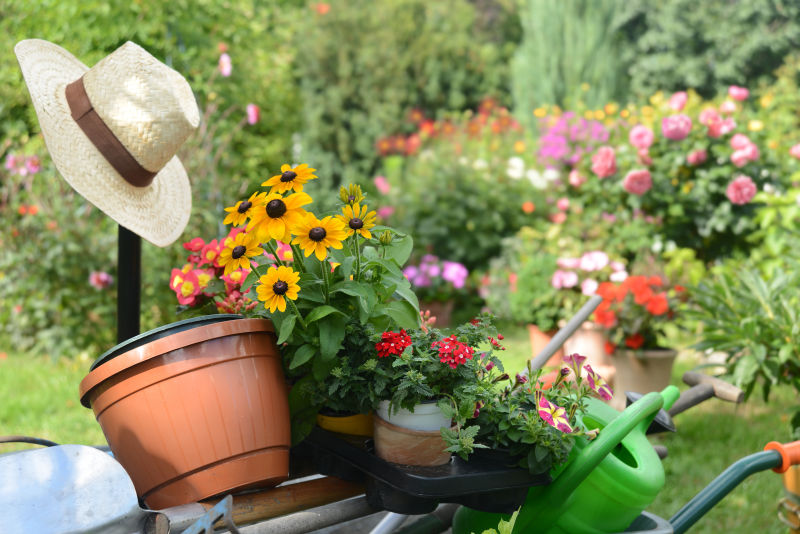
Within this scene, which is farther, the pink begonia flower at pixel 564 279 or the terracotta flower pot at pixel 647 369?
the pink begonia flower at pixel 564 279

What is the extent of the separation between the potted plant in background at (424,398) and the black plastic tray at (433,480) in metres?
0.03

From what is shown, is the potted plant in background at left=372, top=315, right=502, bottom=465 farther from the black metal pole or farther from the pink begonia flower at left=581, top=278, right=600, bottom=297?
the pink begonia flower at left=581, top=278, right=600, bottom=297

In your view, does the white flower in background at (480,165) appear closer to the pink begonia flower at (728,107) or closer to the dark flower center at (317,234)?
the pink begonia flower at (728,107)

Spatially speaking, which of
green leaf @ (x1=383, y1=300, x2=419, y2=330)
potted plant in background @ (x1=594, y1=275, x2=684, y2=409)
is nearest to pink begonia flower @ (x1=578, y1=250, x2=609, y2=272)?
potted plant in background @ (x1=594, y1=275, x2=684, y2=409)

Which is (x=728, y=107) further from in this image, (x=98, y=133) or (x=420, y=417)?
(x=420, y=417)

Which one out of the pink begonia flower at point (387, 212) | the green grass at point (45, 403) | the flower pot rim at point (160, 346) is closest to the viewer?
the flower pot rim at point (160, 346)

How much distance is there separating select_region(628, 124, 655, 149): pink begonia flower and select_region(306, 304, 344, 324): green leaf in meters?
3.53

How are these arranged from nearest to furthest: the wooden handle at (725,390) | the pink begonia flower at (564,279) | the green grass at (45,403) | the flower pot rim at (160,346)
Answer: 1. the flower pot rim at (160,346)
2. the wooden handle at (725,390)
3. the green grass at (45,403)
4. the pink begonia flower at (564,279)

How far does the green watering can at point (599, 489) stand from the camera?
3.95ft

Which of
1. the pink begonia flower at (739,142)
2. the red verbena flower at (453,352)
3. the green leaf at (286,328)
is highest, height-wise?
the green leaf at (286,328)

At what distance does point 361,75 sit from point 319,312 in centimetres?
728

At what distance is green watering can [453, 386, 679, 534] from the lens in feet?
3.95

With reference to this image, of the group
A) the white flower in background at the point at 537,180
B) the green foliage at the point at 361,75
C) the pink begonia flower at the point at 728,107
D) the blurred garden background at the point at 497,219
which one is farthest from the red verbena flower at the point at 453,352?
the green foliage at the point at 361,75

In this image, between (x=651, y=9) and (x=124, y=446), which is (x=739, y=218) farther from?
(x=651, y=9)
